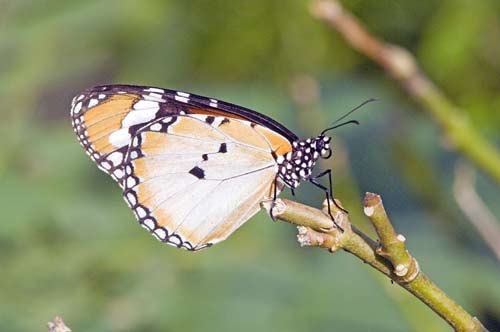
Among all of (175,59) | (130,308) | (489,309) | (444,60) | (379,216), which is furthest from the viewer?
(175,59)

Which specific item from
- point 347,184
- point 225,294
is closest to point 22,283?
point 225,294

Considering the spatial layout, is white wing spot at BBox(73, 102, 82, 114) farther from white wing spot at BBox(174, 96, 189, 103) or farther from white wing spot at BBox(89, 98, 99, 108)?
white wing spot at BBox(174, 96, 189, 103)

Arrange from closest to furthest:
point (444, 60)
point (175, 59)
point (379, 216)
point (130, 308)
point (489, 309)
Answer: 1. point (379, 216)
2. point (489, 309)
3. point (130, 308)
4. point (444, 60)
5. point (175, 59)

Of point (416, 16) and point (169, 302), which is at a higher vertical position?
point (416, 16)

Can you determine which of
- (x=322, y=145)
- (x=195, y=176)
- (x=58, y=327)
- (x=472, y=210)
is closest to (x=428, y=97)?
(x=472, y=210)

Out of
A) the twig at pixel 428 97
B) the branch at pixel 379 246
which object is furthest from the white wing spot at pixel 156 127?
the branch at pixel 379 246

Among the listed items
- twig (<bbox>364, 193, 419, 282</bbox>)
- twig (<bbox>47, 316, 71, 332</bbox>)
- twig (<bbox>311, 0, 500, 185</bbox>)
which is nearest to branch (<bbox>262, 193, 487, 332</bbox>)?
twig (<bbox>364, 193, 419, 282</bbox>)

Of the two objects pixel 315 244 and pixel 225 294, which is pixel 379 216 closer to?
pixel 315 244
